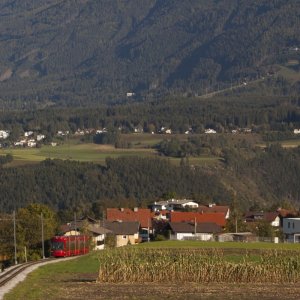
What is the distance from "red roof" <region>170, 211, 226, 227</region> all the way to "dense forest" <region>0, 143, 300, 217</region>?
24.3 m

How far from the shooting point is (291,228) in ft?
343

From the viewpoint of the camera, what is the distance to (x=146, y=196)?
158000mm

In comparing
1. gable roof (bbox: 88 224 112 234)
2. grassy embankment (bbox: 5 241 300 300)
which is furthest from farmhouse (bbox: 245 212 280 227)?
grassy embankment (bbox: 5 241 300 300)

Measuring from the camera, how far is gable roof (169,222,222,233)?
10212cm

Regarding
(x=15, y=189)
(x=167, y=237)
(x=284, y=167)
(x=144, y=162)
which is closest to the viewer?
(x=167, y=237)

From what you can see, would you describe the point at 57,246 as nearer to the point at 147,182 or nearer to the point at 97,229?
the point at 97,229

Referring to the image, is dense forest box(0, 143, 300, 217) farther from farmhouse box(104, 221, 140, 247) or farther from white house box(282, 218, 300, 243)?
white house box(282, 218, 300, 243)

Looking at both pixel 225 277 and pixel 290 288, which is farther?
pixel 225 277

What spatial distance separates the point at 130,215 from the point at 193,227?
1343 cm

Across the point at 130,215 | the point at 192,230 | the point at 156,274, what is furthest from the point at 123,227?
the point at 156,274

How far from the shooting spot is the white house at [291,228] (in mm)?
100938

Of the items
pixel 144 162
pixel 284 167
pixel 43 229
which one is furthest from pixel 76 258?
pixel 284 167

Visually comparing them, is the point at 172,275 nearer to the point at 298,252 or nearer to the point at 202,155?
the point at 298,252

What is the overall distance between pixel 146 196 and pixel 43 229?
3117 inches
